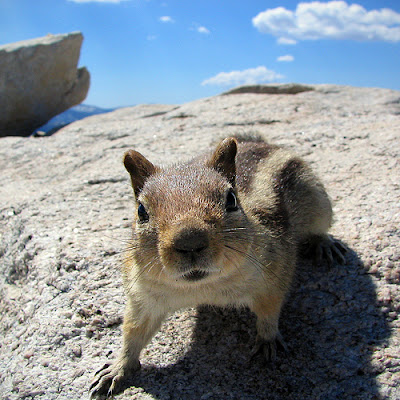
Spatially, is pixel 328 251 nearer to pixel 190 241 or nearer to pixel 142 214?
pixel 142 214

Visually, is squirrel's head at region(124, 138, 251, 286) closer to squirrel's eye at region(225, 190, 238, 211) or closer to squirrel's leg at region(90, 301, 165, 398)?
squirrel's eye at region(225, 190, 238, 211)

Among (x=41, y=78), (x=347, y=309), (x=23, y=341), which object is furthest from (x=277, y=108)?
(x=41, y=78)

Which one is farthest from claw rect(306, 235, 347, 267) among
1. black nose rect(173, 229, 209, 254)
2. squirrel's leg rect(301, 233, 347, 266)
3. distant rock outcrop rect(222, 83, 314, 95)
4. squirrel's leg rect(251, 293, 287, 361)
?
distant rock outcrop rect(222, 83, 314, 95)

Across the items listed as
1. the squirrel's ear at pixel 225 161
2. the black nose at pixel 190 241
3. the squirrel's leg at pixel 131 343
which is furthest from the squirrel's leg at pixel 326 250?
the black nose at pixel 190 241

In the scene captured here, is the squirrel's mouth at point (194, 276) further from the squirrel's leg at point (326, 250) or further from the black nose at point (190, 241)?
the squirrel's leg at point (326, 250)

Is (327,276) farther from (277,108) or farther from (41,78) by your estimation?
(41,78)

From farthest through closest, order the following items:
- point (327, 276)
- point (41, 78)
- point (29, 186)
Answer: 1. point (41, 78)
2. point (29, 186)
3. point (327, 276)

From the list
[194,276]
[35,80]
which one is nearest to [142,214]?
[194,276]
